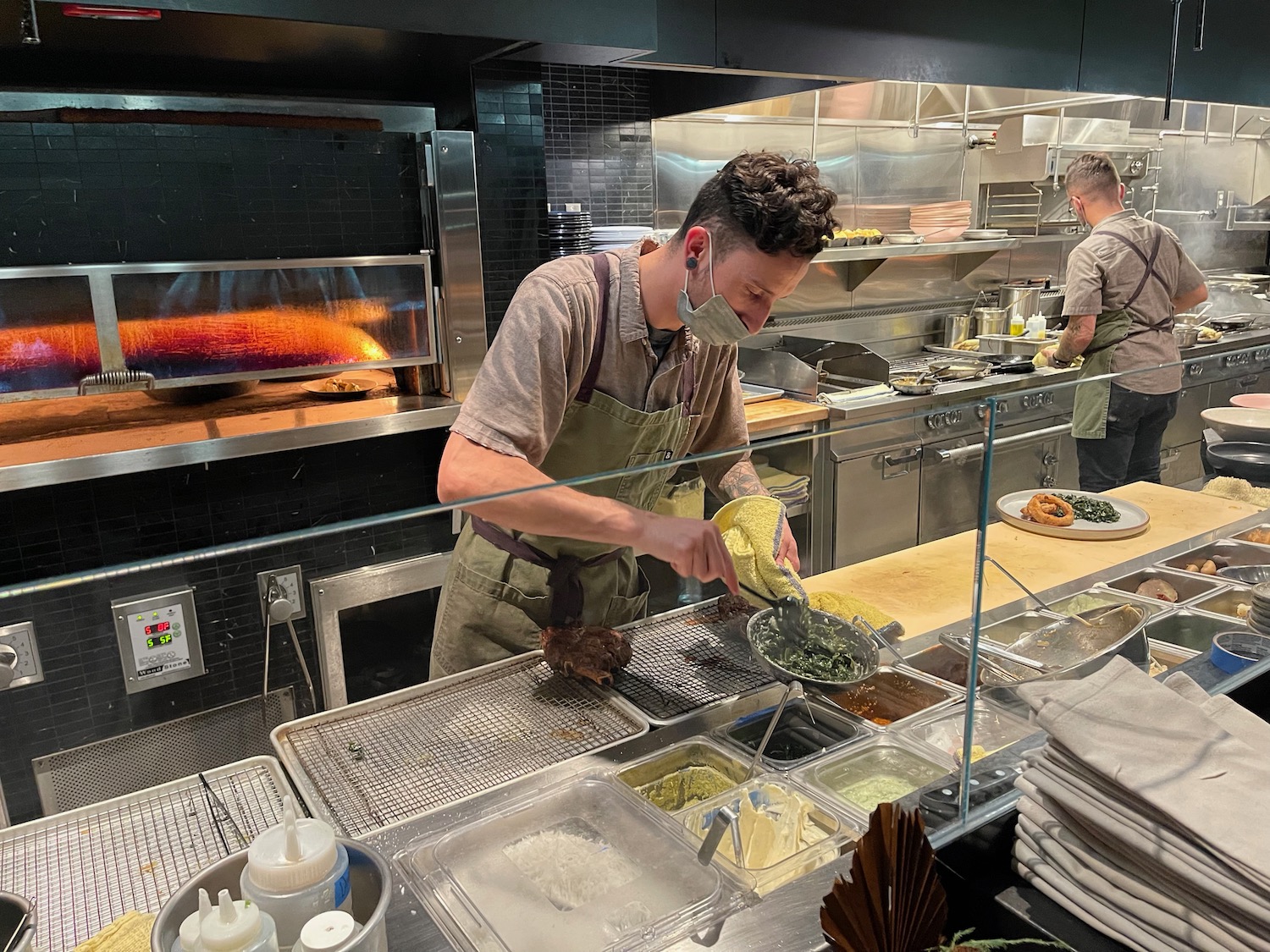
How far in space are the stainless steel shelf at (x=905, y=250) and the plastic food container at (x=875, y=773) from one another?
3.41 metres

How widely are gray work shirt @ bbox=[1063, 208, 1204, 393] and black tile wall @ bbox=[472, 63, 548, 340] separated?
8.02ft

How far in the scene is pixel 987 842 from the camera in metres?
1.12

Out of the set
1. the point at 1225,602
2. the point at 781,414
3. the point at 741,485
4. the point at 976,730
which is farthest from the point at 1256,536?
the point at 781,414

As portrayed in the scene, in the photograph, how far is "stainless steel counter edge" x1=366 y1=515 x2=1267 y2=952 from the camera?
3.03ft

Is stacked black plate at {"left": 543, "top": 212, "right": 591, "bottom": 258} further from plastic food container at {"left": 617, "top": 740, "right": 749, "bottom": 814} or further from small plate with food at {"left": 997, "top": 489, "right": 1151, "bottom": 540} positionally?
plastic food container at {"left": 617, "top": 740, "right": 749, "bottom": 814}

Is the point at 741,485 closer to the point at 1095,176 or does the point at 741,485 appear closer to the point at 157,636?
the point at 157,636

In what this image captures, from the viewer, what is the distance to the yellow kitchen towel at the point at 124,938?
867mm

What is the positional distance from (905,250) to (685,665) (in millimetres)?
4032

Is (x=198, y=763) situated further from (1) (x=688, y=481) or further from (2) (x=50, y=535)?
(2) (x=50, y=535)

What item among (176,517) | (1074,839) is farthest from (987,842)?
(176,517)

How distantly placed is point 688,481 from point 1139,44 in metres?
3.67

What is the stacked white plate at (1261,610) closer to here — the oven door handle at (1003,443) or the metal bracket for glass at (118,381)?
the oven door handle at (1003,443)

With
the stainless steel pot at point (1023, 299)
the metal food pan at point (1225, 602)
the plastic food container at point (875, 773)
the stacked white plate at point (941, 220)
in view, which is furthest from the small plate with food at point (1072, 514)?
the stainless steel pot at point (1023, 299)

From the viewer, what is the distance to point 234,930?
711mm
